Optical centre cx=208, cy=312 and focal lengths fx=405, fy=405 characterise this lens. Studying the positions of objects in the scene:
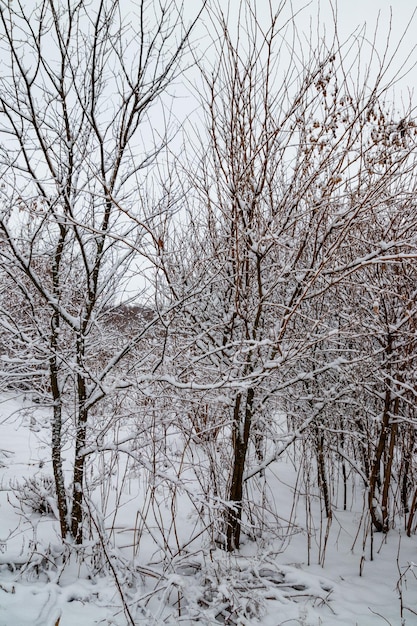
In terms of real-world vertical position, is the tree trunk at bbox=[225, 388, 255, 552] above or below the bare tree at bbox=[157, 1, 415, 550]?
below

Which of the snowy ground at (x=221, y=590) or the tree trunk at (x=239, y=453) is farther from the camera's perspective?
the tree trunk at (x=239, y=453)

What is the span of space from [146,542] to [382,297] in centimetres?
307

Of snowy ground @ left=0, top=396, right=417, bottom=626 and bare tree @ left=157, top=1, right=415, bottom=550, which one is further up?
bare tree @ left=157, top=1, right=415, bottom=550

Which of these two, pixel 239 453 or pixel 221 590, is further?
pixel 239 453

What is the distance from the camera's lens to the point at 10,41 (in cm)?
259

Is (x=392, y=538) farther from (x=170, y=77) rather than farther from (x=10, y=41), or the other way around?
(x=10, y=41)

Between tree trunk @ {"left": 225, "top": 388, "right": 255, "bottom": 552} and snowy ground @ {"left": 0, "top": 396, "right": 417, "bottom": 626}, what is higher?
tree trunk @ {"left": 225, "top": 388, "right": 255, "bottom": 552}

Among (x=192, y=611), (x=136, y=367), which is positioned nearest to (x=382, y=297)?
(x=136, y=367)

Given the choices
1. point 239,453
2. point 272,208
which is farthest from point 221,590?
point 272,208

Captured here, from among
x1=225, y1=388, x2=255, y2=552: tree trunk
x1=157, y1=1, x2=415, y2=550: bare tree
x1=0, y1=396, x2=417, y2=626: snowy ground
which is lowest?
x1=0, y1=396, x2=417, y2=626: snowy ground

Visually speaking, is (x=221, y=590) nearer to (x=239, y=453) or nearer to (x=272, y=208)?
(x=239, y=453)

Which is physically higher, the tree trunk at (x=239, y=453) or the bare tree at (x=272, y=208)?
the bare tree at (x=272, y=208)

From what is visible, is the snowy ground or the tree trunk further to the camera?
the tree trunk

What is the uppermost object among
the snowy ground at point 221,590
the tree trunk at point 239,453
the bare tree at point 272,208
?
the bare tree at point 272,208
